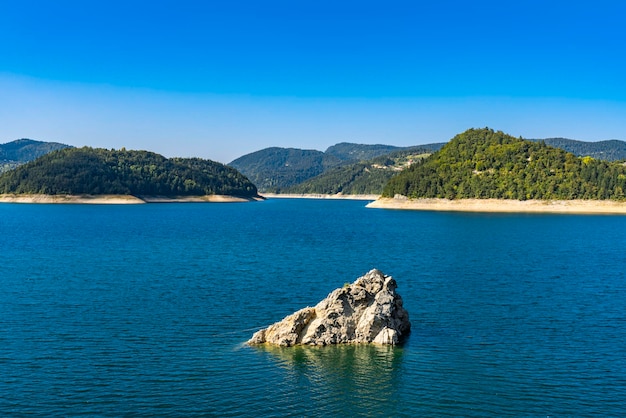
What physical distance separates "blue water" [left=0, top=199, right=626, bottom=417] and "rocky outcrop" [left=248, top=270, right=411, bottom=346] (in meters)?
0.78

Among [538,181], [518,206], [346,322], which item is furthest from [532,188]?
[346,322]

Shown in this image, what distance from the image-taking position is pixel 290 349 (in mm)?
25484

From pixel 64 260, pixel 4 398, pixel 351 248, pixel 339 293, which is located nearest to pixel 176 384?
pixel 4 398

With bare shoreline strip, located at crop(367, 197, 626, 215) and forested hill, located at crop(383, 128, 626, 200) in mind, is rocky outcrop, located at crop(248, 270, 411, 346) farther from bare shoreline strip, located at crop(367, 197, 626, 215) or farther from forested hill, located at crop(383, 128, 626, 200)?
forested hill, located at crop(383, 128, 626, 200)

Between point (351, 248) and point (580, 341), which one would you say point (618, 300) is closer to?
point (580, 341)

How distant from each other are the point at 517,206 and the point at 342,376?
16276 centimetres

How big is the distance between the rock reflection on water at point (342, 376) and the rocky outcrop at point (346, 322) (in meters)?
0.48

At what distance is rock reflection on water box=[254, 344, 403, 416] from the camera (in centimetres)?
1919

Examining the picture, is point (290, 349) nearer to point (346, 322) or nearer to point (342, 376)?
point (346, 322)

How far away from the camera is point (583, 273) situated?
47.8 m

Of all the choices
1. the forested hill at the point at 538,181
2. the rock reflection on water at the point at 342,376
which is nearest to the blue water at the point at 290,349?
the rock reflection on water at the point at 342,376

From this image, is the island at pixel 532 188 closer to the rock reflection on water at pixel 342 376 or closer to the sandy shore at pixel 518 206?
the sandy shore at pixel 518 206

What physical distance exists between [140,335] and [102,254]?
34.2 metres

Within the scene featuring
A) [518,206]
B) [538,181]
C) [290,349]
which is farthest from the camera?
[538,181]
